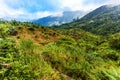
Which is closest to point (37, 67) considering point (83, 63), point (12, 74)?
point (12, 74)

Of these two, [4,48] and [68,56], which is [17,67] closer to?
[4,48]

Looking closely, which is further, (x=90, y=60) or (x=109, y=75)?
(x=90, y=60)

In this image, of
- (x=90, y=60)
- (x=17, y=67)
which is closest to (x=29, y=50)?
(x=17, y=67)

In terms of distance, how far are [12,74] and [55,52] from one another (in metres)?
4.92

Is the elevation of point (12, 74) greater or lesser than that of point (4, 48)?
lesser

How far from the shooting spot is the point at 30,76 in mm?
12445

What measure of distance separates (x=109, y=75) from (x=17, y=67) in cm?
681

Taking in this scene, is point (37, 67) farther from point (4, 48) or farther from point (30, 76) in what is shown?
point (4, 48)

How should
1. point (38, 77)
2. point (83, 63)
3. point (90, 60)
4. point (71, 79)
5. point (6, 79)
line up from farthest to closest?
point (90, 60) → point (83, 63) → point (71, 79) → point (38, 77) → point (6, 79)

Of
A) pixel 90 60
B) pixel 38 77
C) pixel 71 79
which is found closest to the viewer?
pixel 38 77

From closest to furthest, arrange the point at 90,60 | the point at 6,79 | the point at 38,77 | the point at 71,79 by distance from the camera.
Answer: the point at 6,79
the point at 38,77
the point at 71,79
the point at 90,60

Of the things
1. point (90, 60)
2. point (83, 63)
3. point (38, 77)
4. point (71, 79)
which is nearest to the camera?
point (38, 77)

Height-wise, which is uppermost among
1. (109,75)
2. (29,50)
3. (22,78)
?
(29,50)

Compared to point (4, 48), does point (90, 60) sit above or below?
below
